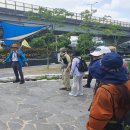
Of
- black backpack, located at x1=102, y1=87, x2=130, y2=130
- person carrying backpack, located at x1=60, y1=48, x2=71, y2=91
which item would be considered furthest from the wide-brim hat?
person carrying backpack, located at x1=60, y1=48, x2=71, y2=91

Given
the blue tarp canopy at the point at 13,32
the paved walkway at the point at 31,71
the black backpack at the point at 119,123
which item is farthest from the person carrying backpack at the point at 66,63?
the blue tarp canopy at the point at 13,32

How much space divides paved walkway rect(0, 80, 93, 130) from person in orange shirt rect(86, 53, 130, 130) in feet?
11.8

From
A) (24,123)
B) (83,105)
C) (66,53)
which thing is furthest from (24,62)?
(24,123)

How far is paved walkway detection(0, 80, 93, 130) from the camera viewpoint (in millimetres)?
6867

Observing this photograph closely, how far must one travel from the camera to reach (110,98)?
9.98 feet

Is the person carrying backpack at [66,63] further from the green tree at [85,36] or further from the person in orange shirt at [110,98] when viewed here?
the green tree at [85,36]

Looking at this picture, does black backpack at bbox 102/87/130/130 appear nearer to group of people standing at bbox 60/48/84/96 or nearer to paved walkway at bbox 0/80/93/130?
paved walkway at bbox 0/80/93/130

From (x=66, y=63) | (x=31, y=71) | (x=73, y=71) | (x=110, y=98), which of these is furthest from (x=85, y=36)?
(x=110, y=98)

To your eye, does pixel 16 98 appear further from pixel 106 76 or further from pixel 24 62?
pixel 106 76

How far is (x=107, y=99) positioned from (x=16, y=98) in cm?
676

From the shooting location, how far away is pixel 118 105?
10.3 feet

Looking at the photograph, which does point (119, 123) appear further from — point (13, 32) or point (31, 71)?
point (13, 32)

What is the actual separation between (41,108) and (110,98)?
17.8 ft

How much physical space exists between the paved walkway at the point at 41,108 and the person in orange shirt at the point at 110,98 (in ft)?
11.8
